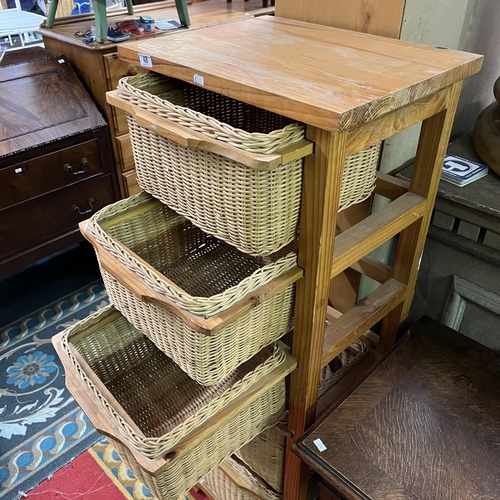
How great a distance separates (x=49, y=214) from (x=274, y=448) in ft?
3.90

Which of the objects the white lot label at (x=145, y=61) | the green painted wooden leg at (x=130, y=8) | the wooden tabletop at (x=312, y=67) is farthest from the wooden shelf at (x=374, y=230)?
the green painted wooden leg at (x=130, y=8)

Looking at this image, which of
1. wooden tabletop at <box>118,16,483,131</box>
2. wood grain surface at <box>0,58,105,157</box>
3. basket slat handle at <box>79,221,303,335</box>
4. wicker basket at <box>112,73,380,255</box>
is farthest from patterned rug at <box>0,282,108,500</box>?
wooden tabletop at <box>118,16,483,131</box>

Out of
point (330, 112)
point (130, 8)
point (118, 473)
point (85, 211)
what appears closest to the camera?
point (330, 112)

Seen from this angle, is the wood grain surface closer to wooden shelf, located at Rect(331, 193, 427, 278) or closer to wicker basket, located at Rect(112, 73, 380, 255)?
wicker basket, located at Rect(112, 73, 380, 255)

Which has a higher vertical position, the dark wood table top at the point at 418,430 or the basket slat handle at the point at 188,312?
the basket slat handle at the point at 188,312

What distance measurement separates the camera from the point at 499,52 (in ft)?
4.18

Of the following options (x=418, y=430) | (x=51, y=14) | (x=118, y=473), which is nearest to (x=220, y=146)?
(x=418, y=430)

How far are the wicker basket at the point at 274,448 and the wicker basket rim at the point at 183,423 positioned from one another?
23cm

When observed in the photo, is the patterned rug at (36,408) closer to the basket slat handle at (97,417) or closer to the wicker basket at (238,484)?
the wicker basket at (238,484)

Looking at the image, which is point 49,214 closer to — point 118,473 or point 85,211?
point 85,211

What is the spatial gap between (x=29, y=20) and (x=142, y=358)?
5.98 ft

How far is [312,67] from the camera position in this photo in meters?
0.82

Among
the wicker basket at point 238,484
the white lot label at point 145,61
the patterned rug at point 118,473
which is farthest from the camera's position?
the patterned rug at point 118,473

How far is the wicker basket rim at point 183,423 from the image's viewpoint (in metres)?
0.88
